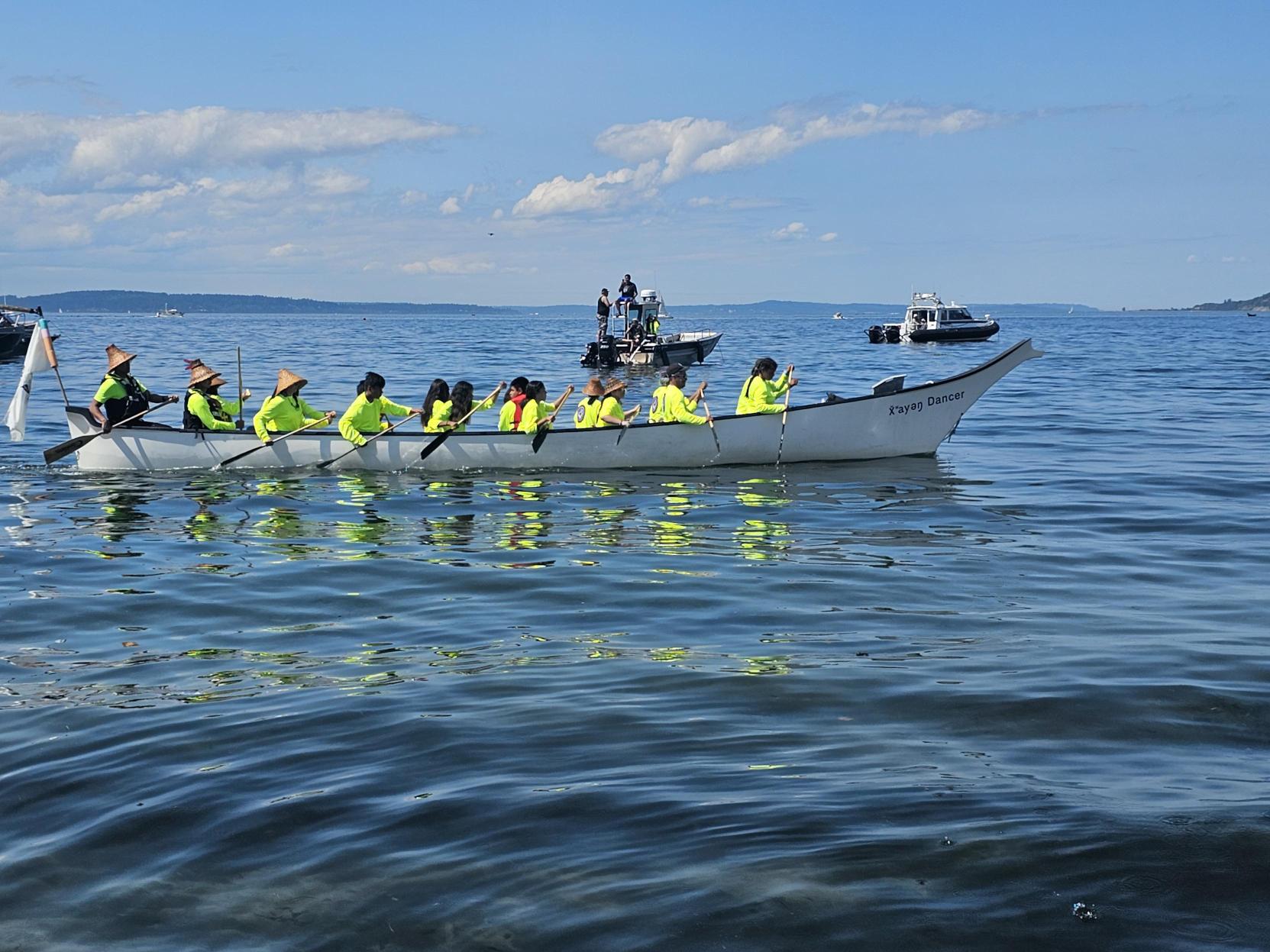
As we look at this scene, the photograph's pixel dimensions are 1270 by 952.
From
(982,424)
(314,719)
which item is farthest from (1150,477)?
(314,719)

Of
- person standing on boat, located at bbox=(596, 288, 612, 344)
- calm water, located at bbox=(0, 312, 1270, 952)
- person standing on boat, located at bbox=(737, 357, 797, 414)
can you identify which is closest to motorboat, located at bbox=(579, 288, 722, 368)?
person standing on boat, located at bbox=(596, 288, 612, 344)

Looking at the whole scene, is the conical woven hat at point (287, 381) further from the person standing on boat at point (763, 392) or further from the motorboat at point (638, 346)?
the motorboat at point (638, 346)

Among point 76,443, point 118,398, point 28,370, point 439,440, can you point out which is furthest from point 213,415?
point 439,440

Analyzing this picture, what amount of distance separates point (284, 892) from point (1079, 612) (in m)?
7.22

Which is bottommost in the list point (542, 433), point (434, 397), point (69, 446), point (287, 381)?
point (69, 446)

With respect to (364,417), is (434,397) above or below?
above

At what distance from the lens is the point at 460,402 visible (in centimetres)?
1916

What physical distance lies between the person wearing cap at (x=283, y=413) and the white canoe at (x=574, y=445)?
27cm

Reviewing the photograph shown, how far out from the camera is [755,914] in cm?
522

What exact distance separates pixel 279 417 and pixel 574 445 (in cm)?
447

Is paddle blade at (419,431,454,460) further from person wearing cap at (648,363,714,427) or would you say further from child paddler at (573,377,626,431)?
person wearing cap at (648,363,714,427)

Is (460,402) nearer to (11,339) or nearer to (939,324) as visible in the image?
(11,339)

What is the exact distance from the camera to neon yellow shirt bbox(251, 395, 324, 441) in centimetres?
1895

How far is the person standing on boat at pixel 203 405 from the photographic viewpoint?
1920cm
